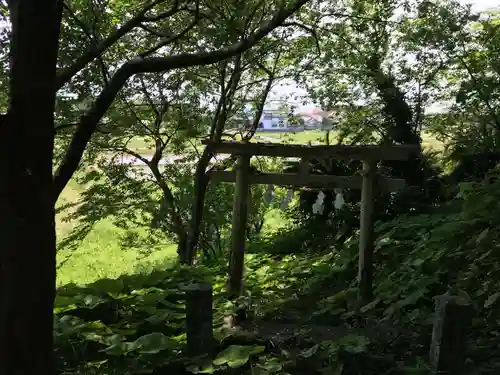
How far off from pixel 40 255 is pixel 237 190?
2954 millimetres

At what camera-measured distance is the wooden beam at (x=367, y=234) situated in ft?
16.8

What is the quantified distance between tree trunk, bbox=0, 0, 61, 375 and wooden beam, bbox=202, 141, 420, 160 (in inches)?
108

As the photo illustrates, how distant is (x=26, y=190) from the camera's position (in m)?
2.67

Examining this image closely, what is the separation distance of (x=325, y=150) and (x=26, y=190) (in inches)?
121

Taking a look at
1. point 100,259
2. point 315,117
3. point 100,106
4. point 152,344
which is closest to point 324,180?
point 152,344

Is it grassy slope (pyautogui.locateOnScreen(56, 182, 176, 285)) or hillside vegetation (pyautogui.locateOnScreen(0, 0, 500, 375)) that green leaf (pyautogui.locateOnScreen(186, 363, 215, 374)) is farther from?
grassy slope (pyautogui.locateOnScreen(56, 182, 176, 285))

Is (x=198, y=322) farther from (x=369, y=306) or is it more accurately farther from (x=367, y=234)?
(x=367, y=234)

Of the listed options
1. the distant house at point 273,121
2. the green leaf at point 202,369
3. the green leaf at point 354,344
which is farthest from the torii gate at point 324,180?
the distant house at point 273,121

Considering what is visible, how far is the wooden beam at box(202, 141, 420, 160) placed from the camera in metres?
4.85

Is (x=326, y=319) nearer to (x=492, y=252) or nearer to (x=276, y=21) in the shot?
(x=492, y=252)

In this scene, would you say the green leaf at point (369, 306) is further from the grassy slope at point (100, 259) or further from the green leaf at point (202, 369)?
the grassy slope at point (100, 259)

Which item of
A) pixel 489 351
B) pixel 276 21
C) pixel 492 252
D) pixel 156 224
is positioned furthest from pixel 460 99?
pixel 156 224

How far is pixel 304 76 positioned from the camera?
28.1ft

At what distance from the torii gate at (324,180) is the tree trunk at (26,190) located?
2734 millimetres
